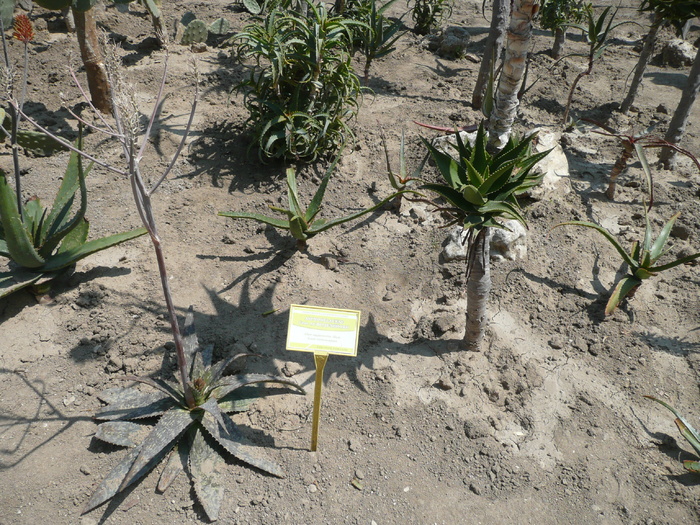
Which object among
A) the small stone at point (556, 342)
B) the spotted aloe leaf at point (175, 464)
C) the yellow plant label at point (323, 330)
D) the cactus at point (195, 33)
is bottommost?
the spotted aloe leaf at point (175, 464)

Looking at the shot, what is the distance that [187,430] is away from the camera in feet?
8.37

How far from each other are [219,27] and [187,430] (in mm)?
5001

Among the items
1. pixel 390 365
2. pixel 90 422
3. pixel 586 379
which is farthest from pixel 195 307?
pixel 586 379

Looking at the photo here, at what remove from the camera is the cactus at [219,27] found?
605 cm

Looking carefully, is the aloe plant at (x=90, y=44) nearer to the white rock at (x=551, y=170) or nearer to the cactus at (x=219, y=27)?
the cactus at (x=219, y=27)

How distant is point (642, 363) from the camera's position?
312cm

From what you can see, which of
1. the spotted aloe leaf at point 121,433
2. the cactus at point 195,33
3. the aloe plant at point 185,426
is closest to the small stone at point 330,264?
the aloe plant at point 185,426

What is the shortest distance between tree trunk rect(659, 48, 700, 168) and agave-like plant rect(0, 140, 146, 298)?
4.24 metres

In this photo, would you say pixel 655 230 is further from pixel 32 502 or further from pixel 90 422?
pixel 32 502

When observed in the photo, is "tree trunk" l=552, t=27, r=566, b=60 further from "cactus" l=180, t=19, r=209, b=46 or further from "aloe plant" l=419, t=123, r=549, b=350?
"aloe plant" l=419, t=123, r=549, b=350

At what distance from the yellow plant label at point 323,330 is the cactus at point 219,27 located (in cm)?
476

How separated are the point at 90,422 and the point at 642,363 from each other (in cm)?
301

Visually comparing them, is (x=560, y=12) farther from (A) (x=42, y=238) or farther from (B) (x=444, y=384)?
(A) (x=42, y=238)

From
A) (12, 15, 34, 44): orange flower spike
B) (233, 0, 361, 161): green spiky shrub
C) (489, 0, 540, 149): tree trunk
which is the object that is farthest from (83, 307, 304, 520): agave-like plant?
(233, 0, 361, 161): green spiky shrub
